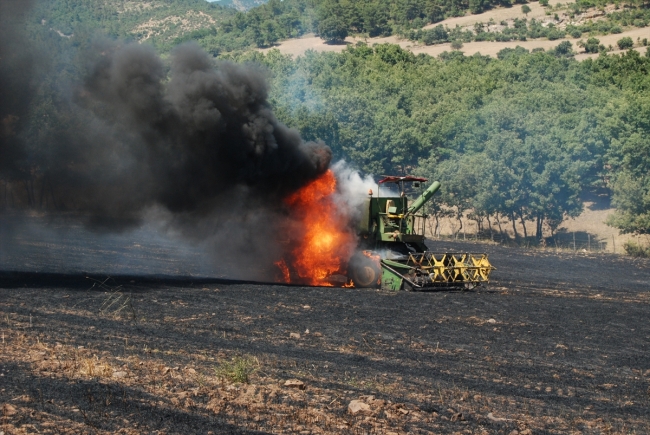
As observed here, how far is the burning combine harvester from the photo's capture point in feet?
95.8

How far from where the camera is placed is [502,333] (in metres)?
21.2

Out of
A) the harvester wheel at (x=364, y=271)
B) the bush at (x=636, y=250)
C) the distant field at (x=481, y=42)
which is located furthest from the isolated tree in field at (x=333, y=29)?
the harvester wheel at (x=364, y=271)

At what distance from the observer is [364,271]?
2983cm

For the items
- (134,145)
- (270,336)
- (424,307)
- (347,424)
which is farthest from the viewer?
(134,145)

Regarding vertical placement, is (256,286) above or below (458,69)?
below

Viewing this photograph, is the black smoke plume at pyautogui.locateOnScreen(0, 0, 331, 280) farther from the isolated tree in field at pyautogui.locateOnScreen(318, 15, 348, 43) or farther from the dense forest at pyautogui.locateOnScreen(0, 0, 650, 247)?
the isolated tree in field at pyautogui.locateOnScreen(318, 15, 348, 43)

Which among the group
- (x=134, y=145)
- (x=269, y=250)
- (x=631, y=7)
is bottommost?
(x=269, y=250)

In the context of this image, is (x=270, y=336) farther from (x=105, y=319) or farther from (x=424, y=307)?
(x=424, y=307)

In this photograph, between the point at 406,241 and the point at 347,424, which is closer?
the point at 347,424

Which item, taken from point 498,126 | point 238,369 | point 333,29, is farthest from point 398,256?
point 333,29

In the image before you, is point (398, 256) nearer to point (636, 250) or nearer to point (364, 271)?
point (364, 271)

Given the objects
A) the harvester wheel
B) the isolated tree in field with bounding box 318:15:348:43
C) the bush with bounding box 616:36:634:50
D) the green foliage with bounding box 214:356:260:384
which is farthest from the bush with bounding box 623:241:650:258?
the isolated tree in field with bounding box 318:15:348:43

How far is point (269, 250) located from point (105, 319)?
11195mm

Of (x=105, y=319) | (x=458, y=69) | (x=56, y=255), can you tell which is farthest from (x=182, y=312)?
(x=458, y=69)
